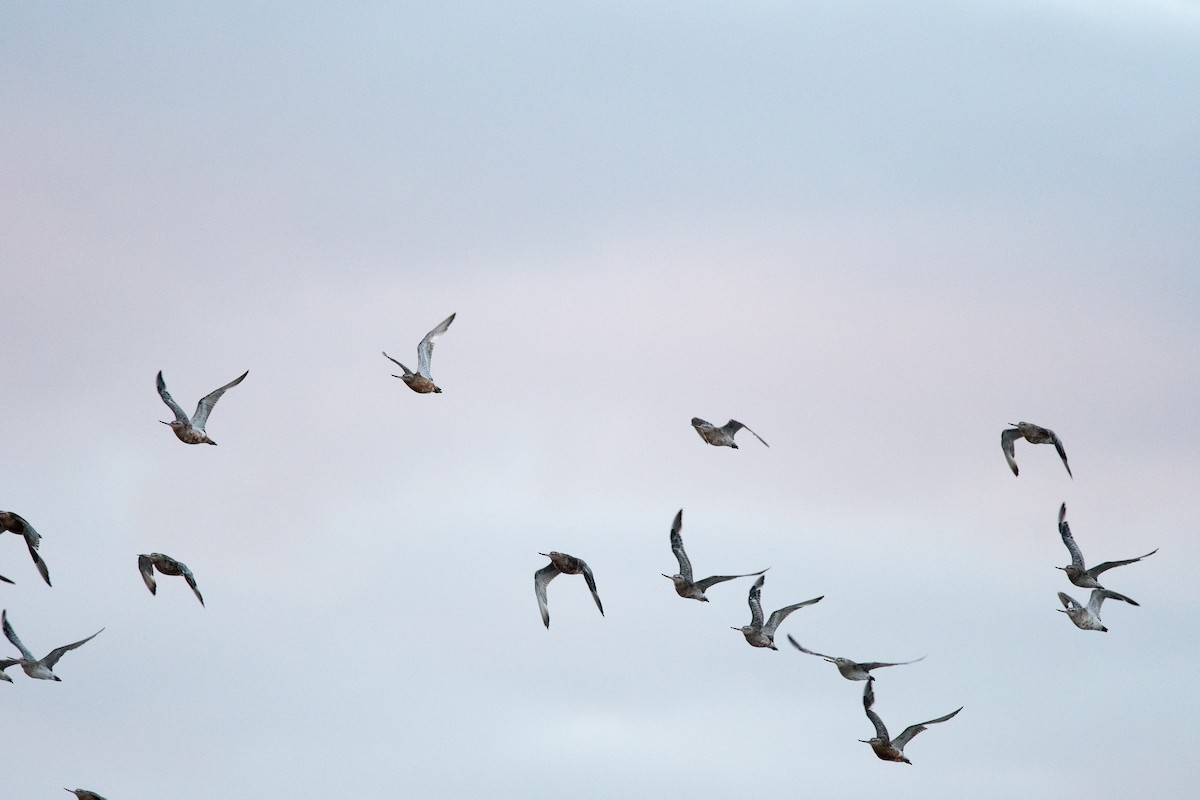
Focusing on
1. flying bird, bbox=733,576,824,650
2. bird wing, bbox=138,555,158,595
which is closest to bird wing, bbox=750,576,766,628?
flying bird, bbox=733,576,824,650

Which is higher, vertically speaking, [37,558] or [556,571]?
[556,571]

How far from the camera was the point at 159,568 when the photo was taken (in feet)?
182

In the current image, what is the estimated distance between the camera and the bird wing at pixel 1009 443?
187ft

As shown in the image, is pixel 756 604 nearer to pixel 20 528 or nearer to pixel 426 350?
pixel 426 350

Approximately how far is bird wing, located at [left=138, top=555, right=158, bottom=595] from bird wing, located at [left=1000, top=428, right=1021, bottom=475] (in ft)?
82.1

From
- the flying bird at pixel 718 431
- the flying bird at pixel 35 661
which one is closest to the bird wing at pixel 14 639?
the flying bird at pixel 35 661

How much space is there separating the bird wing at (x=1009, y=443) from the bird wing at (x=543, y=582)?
13.7 meters

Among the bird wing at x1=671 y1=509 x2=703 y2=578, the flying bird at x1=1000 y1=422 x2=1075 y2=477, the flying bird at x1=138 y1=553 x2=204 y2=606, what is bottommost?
the flying bird at x1=138 y1=553 x2=204 y2=606

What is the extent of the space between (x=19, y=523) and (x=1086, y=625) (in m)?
31.0

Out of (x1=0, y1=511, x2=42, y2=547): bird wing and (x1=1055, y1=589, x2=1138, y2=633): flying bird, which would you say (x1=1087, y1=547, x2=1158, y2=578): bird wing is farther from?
(x1=0, y1=511, x2=42, y2=547): bird wing

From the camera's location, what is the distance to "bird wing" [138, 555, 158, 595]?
55766 millimetres

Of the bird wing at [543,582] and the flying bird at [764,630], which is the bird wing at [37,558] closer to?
the bird wing at [543,582]

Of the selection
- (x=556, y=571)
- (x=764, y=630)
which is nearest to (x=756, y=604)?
(x=764, y=630)

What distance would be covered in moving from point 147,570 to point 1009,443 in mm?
25528
